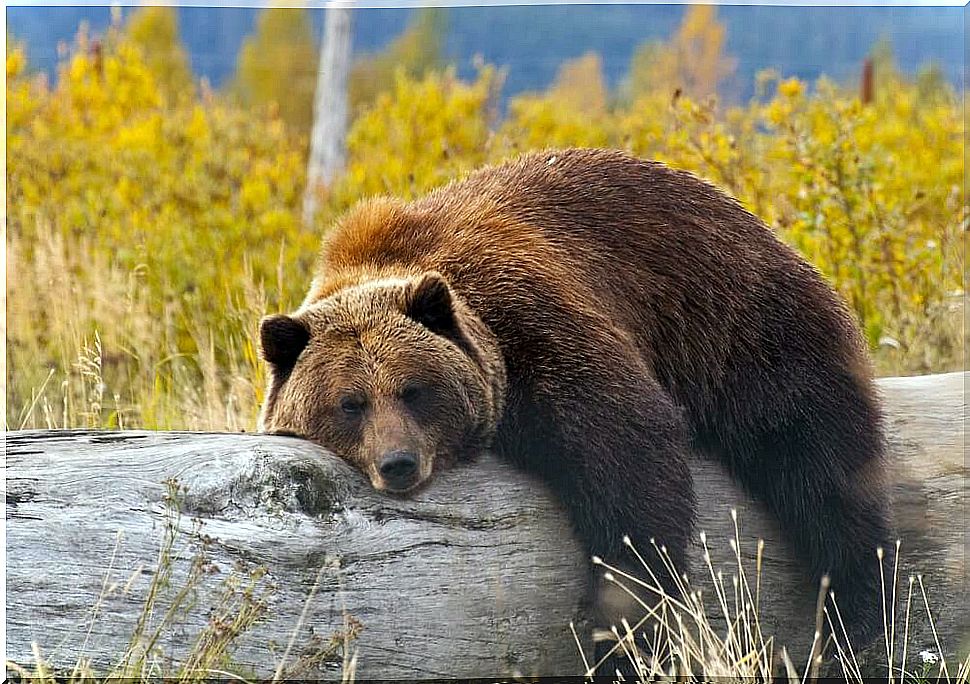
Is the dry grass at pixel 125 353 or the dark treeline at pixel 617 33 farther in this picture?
the dry grass at pixel 125 353

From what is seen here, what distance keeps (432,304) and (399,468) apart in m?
0.62

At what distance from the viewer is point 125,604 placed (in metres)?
3.40

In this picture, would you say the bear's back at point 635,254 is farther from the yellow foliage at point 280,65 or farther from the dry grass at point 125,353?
the dry grass at point 125,353

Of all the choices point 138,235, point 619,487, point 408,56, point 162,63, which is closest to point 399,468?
point 619,487

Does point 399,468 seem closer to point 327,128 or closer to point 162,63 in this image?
point 327,128

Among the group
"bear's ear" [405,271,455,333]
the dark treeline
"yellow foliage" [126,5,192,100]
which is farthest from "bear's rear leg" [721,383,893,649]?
"yellow foliage" [126,5,192,100]

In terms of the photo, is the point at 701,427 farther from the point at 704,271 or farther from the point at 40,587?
the point at 40,587

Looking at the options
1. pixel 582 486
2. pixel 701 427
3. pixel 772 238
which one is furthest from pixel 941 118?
pixel 582 486

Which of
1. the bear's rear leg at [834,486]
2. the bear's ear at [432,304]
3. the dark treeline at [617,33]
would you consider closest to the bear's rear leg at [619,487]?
the bear's ear at [432,304]

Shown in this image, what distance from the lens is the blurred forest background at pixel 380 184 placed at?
607cm

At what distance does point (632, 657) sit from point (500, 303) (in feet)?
4.36

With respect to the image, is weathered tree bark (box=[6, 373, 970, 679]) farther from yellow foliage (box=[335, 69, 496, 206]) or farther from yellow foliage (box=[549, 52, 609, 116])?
yellow foliage (box=[335, 69, 496, 206])

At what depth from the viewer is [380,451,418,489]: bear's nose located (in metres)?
3.64

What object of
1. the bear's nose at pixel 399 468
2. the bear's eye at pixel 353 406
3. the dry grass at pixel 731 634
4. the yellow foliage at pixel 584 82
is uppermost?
the yellow foliage at pixel 584 82
